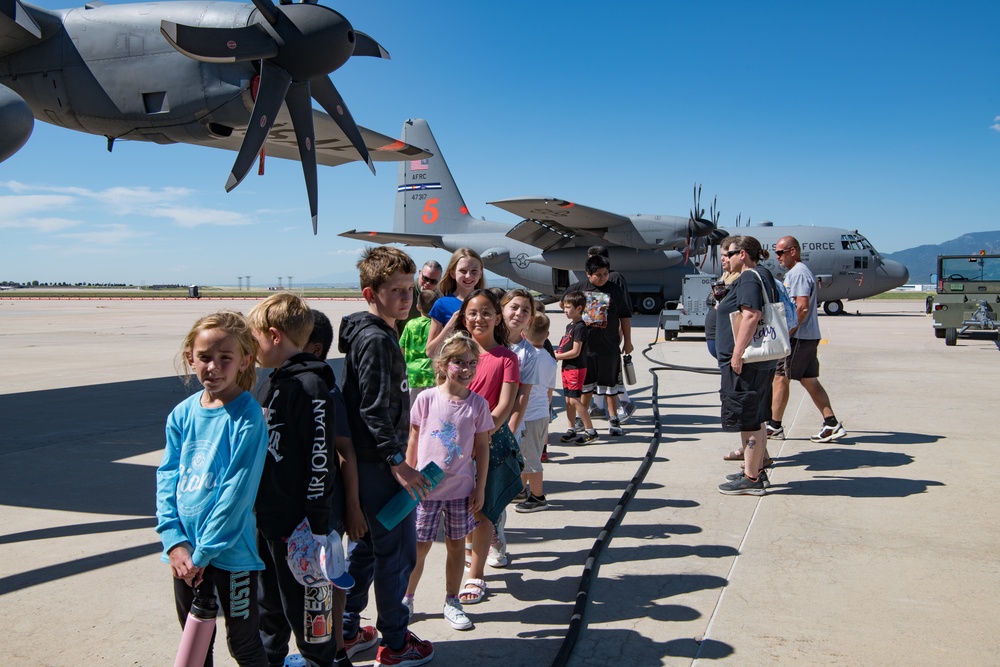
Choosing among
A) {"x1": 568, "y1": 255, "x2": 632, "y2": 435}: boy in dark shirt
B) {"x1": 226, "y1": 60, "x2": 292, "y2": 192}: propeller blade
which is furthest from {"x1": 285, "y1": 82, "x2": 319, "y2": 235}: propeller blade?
{"x1": 568, "y1": 255, "x2": 632, "y2": 435}: boy in dark shirt

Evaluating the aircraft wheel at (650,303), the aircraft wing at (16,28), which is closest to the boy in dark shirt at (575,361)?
the aircraft wing at (16,28)

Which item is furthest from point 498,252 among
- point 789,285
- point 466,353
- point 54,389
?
point 466,353

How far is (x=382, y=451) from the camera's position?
277 centimetres

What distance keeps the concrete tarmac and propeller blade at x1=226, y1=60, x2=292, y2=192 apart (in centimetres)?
275

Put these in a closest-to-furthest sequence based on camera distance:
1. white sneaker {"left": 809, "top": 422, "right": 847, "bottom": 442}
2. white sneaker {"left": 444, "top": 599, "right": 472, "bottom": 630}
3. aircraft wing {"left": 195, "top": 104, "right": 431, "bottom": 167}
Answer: white sneaker {"left": 444, "top": 599, "right": 472, "bottom": 630} < white sneaker {"left": 809, "top": 422, "right": 847, "bottom": 442} < aircraft wing {"left": 195, "top": 104, "right": 431, "bottom": 167}

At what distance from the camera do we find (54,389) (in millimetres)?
10039

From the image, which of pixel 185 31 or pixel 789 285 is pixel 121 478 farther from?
pixel 789 285

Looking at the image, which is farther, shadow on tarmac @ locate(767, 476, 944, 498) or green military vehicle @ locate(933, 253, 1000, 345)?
green military vehicle @ locate(933, 253, 1000, 345)

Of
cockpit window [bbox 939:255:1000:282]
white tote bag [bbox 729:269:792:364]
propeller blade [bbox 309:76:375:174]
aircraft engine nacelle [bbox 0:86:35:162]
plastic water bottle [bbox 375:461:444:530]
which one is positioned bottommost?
plastic water bottle [bbox 375:461:444:530]

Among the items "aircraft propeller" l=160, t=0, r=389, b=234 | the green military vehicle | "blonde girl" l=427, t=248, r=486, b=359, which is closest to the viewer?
"blonde girl" l=427, t=248, r=486, b=359

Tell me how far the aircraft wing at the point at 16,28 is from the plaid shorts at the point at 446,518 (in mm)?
6326

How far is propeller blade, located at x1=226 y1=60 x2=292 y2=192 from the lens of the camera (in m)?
6.08

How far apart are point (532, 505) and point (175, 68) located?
5.37 meters

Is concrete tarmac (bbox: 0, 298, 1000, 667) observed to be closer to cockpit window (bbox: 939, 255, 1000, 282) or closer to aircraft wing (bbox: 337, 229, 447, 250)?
cockpit window (bbox: 939, 255, 1000, 282)
